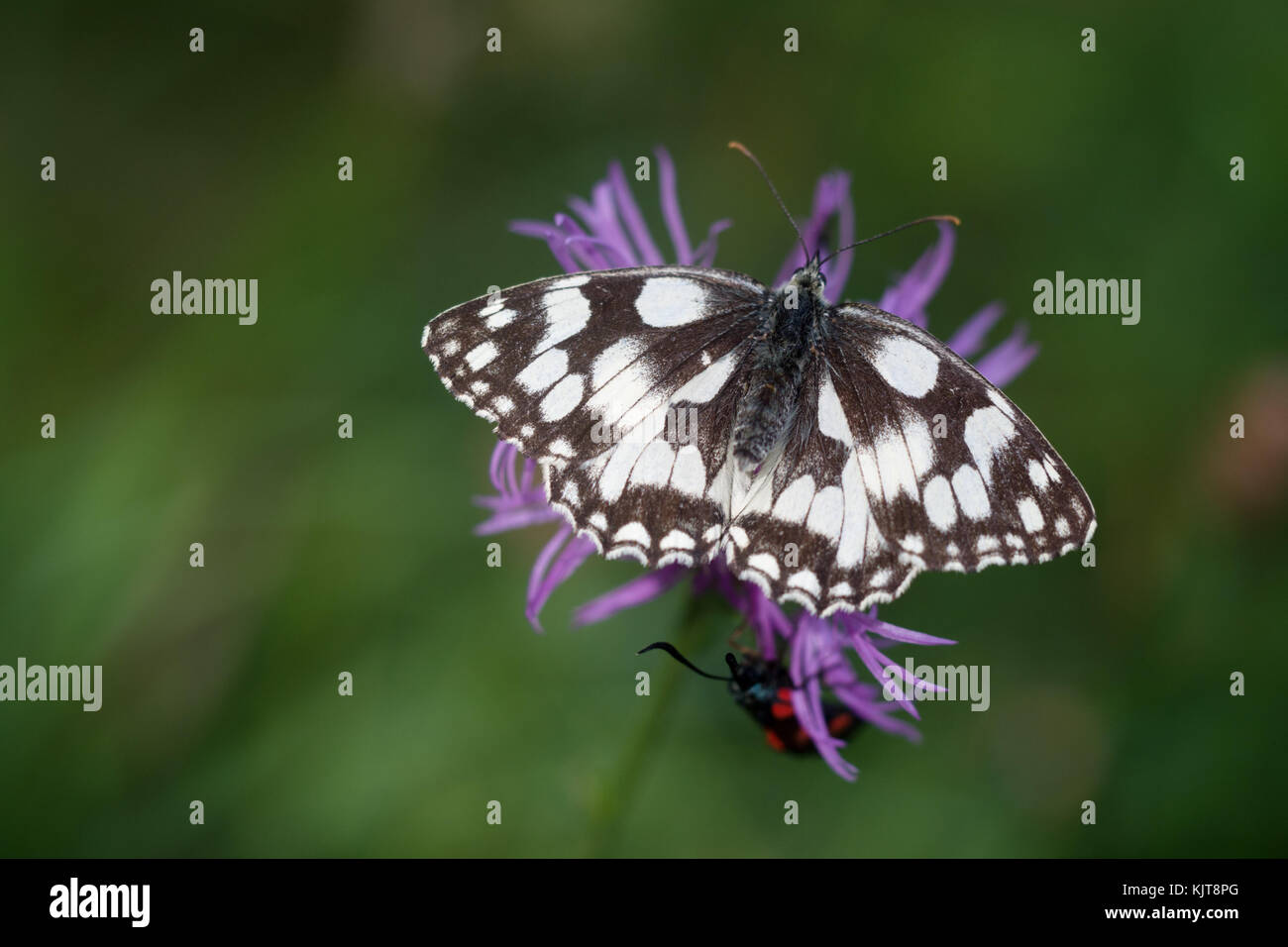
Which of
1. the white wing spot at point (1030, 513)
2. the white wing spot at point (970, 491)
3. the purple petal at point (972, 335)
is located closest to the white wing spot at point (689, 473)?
the white wing spot at point (970, 491)

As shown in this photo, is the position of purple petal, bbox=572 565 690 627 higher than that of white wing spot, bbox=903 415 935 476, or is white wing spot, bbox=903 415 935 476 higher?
white wing spot, bbox=903 415 935 476

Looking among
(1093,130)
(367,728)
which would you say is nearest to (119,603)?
(367,728)

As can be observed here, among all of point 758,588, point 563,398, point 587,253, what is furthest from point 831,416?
point 587,253

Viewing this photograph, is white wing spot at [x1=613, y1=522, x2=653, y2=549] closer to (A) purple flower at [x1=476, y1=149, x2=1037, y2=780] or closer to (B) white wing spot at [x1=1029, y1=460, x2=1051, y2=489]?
(A) purple flower at [x1=476, y1=149, x2=1037, y2=780]

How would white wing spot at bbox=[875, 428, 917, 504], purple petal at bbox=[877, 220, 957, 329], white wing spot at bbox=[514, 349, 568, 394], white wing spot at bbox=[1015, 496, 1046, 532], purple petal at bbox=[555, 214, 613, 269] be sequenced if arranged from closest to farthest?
white wing spot at bbox=[1015, 496, 1046, 532], white wing spot at bbox=[875, 428, 917, 504], white wing spot at bbox=[514, 349, 568, 394], purple petal at bbox=[555, 214, 613, 269], purple petal at bbox=[877, 220, 957, 329]

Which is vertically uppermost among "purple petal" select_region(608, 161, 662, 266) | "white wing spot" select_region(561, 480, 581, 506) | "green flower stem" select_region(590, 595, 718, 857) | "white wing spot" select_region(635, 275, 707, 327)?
"purple petal" select_region(608, 161, 662, 266)

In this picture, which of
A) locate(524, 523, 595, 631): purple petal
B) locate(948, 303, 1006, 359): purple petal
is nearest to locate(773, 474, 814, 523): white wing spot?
locate(524, 523, 595, 631): purple petal

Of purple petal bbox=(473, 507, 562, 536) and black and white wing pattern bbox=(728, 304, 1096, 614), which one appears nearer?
black and white wing pattern bbox=(728, 304, 1096, 614)

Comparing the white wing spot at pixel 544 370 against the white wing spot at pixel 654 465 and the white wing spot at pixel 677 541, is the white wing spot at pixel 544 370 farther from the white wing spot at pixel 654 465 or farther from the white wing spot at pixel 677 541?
the white wing spot at pixel 677 541
